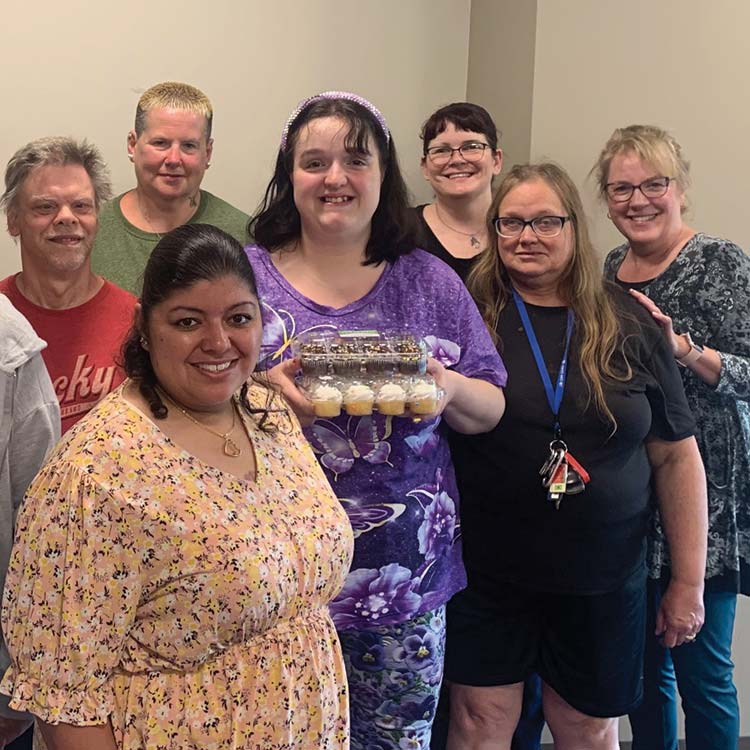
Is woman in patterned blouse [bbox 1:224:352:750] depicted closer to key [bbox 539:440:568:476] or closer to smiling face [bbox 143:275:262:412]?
smiling face [bbox 143:275:262:412]

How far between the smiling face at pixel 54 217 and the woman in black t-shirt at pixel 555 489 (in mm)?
931

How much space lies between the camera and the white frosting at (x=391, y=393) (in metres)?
1.56

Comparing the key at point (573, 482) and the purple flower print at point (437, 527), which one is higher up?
the key at point (573, 482)

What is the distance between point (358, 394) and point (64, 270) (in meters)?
0.73

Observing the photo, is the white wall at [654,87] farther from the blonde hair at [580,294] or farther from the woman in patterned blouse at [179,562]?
the woman in patterned blouse at [179,562]

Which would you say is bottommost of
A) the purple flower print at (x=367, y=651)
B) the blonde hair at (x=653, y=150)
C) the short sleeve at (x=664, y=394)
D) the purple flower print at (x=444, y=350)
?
the purple flower print at (x=367, y=651)

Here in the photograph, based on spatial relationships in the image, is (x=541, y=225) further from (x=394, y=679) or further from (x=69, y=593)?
(x=69, y=593)

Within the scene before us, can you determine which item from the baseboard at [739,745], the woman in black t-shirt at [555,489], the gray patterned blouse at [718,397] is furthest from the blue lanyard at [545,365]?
the baseboard at [739,745]

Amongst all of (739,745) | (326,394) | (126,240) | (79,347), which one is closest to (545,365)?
(326,394)

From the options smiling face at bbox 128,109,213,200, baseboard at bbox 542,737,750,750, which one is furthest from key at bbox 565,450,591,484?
baseboard at bbox 542,737,750,750

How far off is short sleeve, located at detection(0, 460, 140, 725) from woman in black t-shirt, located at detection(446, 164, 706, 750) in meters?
1.02

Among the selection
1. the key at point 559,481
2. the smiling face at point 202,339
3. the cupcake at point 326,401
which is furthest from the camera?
the key at point 559,481

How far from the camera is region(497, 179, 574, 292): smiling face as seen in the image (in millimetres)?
1947

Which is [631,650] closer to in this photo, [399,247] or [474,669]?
[474,669]
